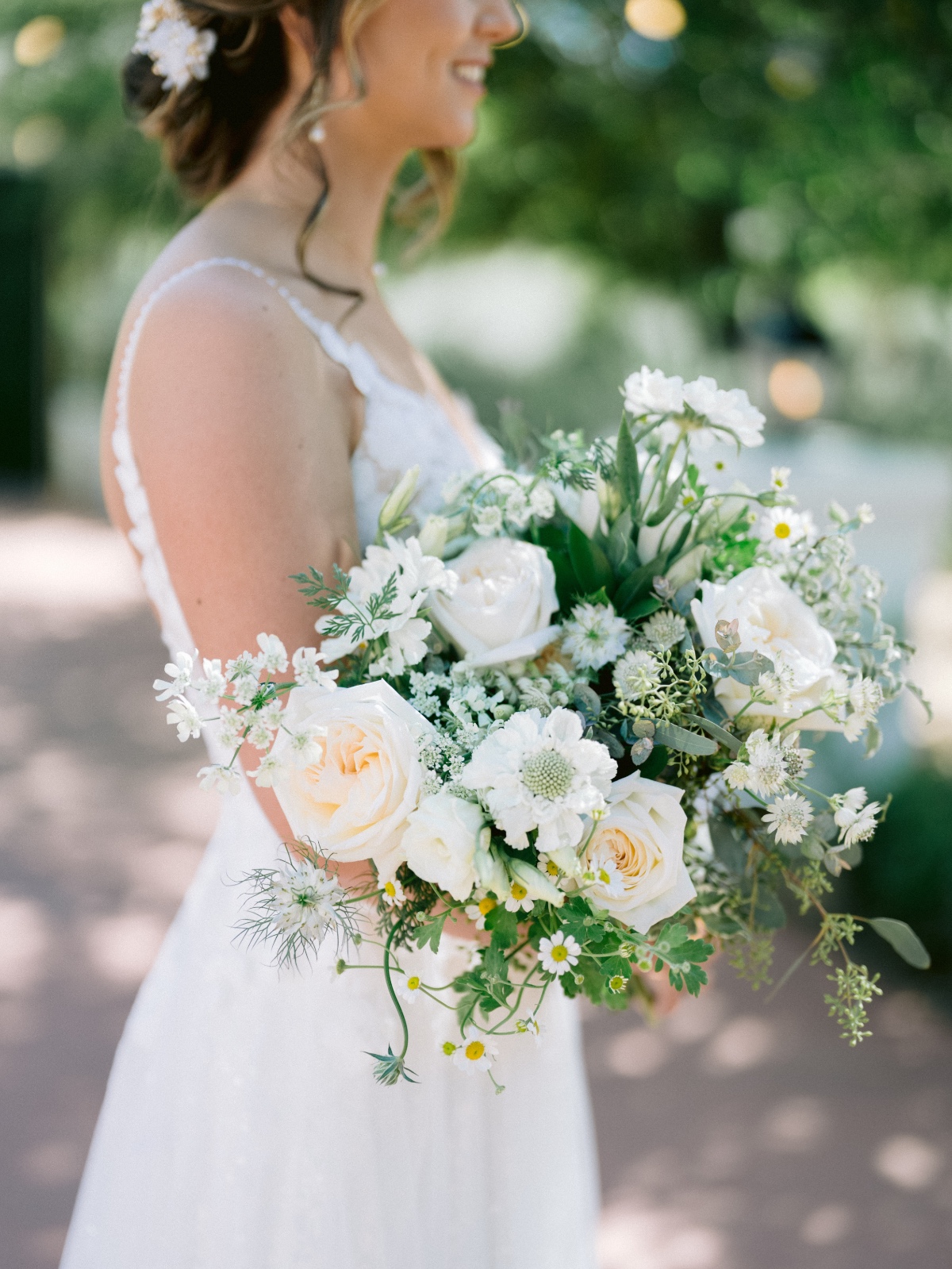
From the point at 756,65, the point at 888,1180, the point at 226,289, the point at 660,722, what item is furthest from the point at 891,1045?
the point at 756,65

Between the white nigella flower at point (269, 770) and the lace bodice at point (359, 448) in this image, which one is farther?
the lace bodice at point (359, 448)

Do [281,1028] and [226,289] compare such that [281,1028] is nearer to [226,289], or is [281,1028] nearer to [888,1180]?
[226,289]

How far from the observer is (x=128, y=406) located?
1.59 m

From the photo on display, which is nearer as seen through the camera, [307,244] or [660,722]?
[660,722]

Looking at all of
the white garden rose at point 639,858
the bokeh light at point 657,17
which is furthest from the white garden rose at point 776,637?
the bokeh light at point 657,17

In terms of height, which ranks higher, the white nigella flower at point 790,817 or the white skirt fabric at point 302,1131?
the white nigella flower at point 790,817

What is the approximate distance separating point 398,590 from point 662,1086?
9.77ft

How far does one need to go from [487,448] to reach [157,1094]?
1.25 meters

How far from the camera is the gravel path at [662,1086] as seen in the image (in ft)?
10.2

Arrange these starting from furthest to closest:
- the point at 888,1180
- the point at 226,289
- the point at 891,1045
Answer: the point at 891,1045 → the point at 888,1180 → the point at 226,289

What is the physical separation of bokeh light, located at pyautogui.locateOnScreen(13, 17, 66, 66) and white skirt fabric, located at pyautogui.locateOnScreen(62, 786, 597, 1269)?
16.4 ft

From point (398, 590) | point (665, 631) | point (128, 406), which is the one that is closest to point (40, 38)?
point (128, 406)

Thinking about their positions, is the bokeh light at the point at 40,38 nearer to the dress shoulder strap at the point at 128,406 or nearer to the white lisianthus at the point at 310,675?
the dress shoulder strap at the point at 128,406

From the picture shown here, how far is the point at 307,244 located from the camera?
1829mm
